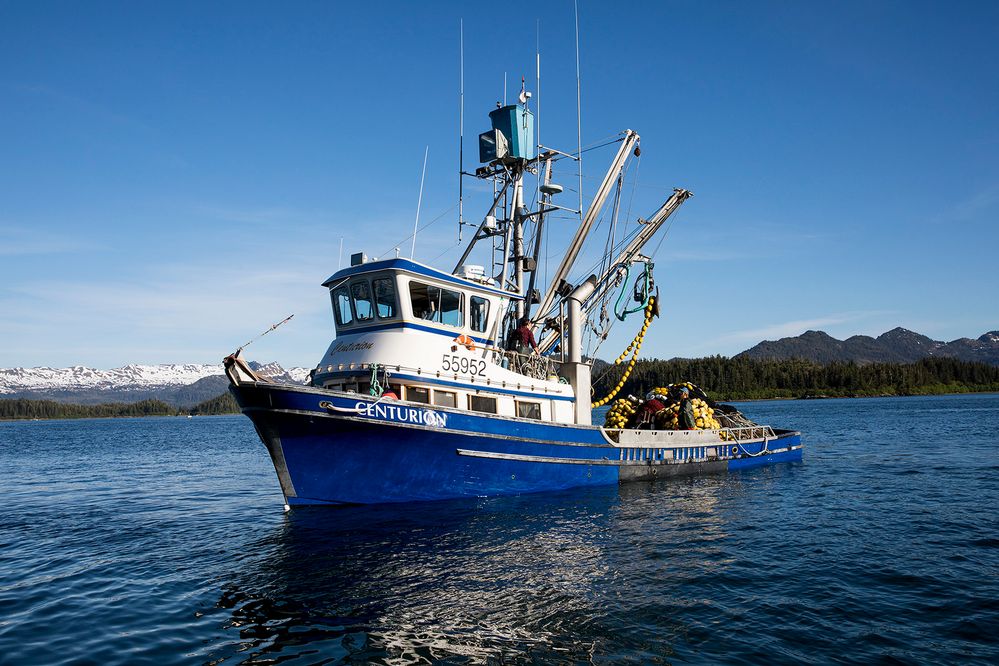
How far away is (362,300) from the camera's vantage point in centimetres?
1662

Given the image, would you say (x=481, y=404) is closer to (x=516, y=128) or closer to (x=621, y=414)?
(x=621, y=414)

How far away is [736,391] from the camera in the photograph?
13175cm

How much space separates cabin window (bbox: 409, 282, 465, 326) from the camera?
54.2 ft

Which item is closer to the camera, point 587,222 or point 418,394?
point 418,394

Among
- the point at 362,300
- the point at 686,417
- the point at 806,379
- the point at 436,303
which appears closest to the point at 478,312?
the point at 436,303

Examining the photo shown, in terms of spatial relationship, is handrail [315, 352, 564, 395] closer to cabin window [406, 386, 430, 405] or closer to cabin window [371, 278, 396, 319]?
cabin window [406, 386, 430, 405]

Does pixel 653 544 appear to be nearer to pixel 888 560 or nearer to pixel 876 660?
pixel 888 560

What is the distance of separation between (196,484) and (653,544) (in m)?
18.9

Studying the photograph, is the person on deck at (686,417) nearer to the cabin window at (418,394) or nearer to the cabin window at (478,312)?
the cabin window at (478,312)

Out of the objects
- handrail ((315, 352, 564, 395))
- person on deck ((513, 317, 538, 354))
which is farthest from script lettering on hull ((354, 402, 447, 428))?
person on deck ((513, 317, 538, 354))

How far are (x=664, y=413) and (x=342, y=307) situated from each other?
12297mm

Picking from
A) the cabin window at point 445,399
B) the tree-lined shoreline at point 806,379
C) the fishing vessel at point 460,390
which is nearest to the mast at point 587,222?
the fishing vessel at point 460,390

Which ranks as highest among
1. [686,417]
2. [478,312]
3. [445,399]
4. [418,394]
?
[478,312]

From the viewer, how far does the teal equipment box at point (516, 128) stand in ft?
69.3
